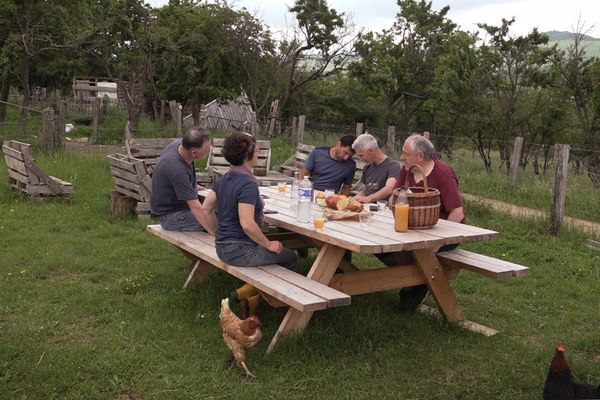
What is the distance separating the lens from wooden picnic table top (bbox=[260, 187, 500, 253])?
385 centimetres

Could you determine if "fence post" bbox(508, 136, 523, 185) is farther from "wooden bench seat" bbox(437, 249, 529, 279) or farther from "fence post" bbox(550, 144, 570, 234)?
"wooden bench seat" bbox(437, 249, 529, 279)

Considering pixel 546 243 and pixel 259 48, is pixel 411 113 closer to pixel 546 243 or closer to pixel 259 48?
pixel 259 48

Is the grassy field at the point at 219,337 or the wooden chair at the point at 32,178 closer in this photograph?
the grassy field at the point at 219,337

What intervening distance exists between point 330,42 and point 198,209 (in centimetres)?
1988

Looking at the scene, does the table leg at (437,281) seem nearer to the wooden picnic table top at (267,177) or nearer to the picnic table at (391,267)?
the picnic table at (391,267)

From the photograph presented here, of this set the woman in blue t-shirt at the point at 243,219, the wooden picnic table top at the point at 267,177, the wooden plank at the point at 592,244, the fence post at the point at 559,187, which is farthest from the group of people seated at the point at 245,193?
the wooden plank at the point at 592,244

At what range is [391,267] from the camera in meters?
4.44

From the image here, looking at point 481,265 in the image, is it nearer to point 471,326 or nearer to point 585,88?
point 471,326

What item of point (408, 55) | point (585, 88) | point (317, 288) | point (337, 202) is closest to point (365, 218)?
point (337, 202)

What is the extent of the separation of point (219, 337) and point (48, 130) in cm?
943

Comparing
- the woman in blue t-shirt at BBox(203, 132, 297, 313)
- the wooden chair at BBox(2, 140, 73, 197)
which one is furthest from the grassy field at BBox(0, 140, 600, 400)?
the wooden chair at BBox(2, 140, 73, 197)

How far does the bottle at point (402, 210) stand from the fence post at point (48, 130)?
978 centimetres

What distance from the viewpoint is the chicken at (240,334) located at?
11.8 ft

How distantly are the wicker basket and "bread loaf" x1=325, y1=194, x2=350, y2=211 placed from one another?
62 centimetres
